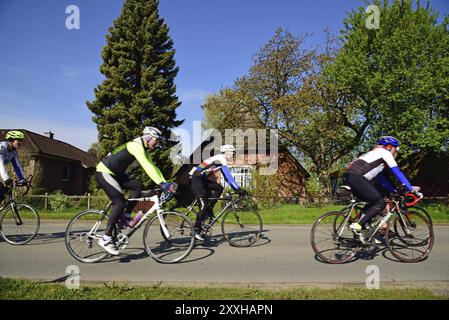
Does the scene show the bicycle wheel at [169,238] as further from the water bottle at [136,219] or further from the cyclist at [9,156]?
the cyclist at [9,156]

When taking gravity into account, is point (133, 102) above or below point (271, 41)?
below

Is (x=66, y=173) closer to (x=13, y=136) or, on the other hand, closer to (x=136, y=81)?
(x=136, y=81)

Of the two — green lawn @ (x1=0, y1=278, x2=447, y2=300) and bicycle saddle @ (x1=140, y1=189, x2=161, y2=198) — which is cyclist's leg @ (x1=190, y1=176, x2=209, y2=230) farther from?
green lawn @ (x1=0, y1=278, x2=447, y2=300)

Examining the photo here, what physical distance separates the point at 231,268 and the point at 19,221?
5.05 metres

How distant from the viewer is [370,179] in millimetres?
5145

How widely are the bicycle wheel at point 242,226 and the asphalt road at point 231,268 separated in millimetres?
321

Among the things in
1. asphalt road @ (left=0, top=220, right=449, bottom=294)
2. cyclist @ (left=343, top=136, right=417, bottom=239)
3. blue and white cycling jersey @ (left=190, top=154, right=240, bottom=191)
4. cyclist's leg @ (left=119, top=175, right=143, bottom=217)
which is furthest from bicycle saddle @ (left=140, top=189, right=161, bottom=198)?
cyclist @ (left=343, top=136, right=417, bottom=239)

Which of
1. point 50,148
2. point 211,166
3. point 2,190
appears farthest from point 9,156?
point 50,148

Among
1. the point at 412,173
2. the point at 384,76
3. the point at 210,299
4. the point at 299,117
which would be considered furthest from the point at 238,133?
the point at 210,299

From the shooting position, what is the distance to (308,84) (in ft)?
68.2

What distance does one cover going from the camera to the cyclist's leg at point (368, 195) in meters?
4.91

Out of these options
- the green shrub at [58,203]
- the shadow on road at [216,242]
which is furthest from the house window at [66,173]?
the shadow on road at [216,242]
